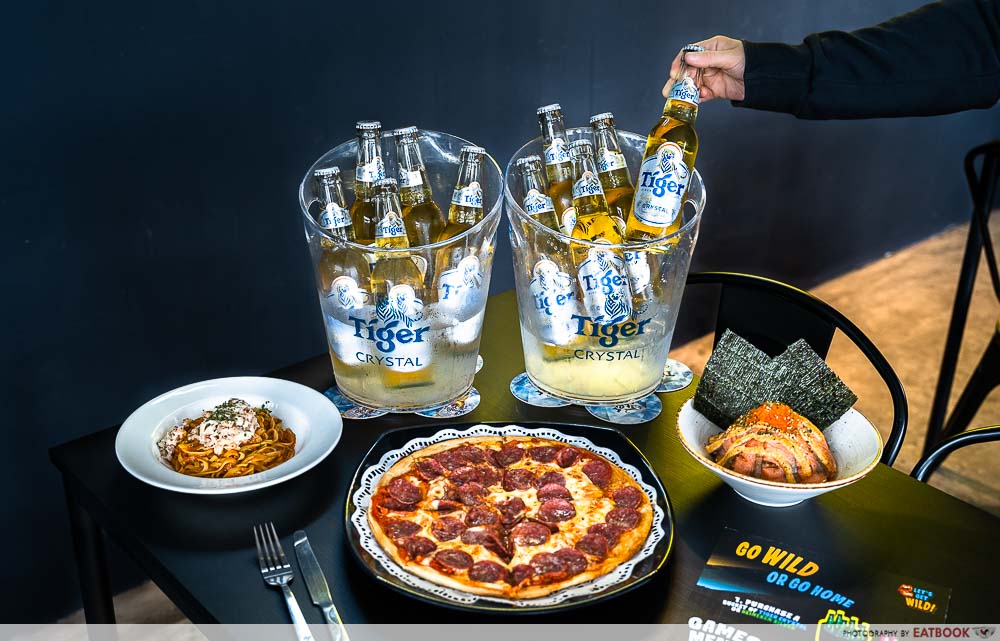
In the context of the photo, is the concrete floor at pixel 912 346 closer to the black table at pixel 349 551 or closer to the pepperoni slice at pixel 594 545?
the black table at pixel 349 551

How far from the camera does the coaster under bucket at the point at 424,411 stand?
1.30m

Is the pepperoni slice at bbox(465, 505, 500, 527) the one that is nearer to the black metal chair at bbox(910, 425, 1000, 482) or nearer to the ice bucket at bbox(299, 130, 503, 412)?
the ice bucket at bbox(299, 130, 503, 412)

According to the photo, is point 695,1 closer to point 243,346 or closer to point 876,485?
point 243,346

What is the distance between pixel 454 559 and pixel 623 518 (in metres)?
0.20

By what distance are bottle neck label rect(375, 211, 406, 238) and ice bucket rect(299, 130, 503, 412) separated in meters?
0.04

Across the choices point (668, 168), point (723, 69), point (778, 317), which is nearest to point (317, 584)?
point (668, 168)

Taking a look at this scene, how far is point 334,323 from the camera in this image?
124 cm

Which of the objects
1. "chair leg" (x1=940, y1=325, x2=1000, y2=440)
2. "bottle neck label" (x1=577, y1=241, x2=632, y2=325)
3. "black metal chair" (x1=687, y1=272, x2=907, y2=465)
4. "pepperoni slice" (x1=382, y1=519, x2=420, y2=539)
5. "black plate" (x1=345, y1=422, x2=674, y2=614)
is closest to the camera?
"black plate" (x1=345, y1=422, x2=674, y2=614)

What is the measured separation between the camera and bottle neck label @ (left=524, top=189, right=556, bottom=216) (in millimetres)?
1261

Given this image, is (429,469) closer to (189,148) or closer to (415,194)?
(415,194)

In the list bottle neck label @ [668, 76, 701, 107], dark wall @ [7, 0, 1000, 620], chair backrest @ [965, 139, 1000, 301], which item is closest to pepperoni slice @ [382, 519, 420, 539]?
bottle neck label @ [668, 76, 701, 107]

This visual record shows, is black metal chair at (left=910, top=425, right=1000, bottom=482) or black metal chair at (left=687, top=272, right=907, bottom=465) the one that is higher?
black metal chair at (left=687, top=272, right=907, bottom=465)

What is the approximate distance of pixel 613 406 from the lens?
133 centimetres

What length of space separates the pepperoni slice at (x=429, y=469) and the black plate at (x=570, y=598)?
0.05 meters
